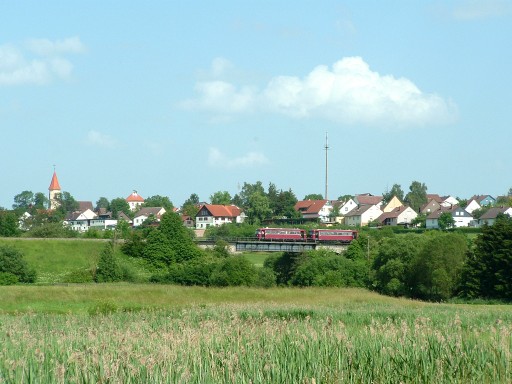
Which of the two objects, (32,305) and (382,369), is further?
(32,305)

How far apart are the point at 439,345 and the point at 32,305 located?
33.1 metres

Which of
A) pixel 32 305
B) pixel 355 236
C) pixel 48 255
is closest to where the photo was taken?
pixel 32 305

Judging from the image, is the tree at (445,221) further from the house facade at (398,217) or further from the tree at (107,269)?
the tree at (107,269)

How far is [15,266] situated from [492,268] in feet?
124

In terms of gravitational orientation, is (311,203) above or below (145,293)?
above

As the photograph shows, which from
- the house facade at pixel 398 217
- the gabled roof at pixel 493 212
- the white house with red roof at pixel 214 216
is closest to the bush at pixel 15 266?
the gabled roof at pixel 493 212

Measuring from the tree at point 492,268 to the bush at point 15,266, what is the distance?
35.0 m

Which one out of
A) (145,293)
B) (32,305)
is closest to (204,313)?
(32,305)

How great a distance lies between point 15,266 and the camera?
6650 centimetres

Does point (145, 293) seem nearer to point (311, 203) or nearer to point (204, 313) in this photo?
point (204, 313)

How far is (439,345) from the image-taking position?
13.3 meters

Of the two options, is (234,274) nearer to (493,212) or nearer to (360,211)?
(493,212)

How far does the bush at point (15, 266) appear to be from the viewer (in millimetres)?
66062

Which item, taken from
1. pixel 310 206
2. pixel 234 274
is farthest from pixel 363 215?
pixel 234 274
